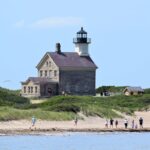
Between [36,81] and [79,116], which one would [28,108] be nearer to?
[79,116]

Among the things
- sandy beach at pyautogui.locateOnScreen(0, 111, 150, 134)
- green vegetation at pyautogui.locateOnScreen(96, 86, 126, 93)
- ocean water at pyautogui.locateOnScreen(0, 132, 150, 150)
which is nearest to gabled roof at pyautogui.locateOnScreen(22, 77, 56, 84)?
green vegetation at pyautogui.locateOnScreen(96, 86, 126, 93)

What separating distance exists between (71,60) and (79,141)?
A: 124 feet

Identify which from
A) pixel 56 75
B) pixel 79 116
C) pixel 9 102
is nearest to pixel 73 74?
pixel 56 75

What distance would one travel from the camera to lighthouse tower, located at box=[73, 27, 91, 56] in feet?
327

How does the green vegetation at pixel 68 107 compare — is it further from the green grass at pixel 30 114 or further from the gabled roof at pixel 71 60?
the gabled roof at pixel 71 60

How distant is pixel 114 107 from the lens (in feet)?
253

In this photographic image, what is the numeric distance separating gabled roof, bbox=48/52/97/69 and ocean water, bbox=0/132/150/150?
31.8 metres

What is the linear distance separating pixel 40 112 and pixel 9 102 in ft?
36.3

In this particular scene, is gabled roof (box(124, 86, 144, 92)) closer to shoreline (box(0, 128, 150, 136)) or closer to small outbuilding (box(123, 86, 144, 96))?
small outbuilding (box(123, 86, 144, 96))

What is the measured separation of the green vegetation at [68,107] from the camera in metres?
66.3

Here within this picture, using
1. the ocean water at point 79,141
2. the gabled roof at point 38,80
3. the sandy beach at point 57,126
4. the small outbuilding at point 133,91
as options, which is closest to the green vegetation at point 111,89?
the small outbuilding at point 133,91

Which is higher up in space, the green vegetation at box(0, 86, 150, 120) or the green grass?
the green vegetation at box(0, 86, 150, 120)

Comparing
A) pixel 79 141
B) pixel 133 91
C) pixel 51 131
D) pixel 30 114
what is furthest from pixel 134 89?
pixel 79 141

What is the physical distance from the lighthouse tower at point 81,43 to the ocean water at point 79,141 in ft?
114
